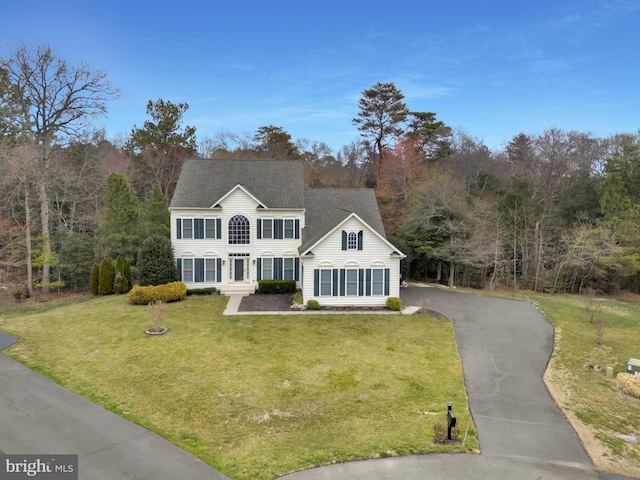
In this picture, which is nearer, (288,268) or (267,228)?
(267,228)

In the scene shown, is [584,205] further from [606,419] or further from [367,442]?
[367,442]

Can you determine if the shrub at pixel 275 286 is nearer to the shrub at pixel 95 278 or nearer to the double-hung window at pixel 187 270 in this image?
the double-hung window at pixel 187 270

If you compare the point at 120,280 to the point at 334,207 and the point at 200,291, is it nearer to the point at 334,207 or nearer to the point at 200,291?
the point at 200,291

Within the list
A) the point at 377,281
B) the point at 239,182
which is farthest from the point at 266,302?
the point at 239,182

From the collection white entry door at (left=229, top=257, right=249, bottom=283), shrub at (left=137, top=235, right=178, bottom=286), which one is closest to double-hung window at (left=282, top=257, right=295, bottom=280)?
white entry door at (left=229, top=257, right=249, bottom=283)

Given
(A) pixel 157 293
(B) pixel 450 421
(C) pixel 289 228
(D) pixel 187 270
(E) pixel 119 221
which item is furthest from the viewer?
(E) pixel 119 221

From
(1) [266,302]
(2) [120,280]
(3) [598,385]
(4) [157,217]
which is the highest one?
(4) [157,217]

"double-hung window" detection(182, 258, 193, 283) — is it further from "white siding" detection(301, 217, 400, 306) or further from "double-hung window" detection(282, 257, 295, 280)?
"white siding" detection(301, 217, 400, 306)
